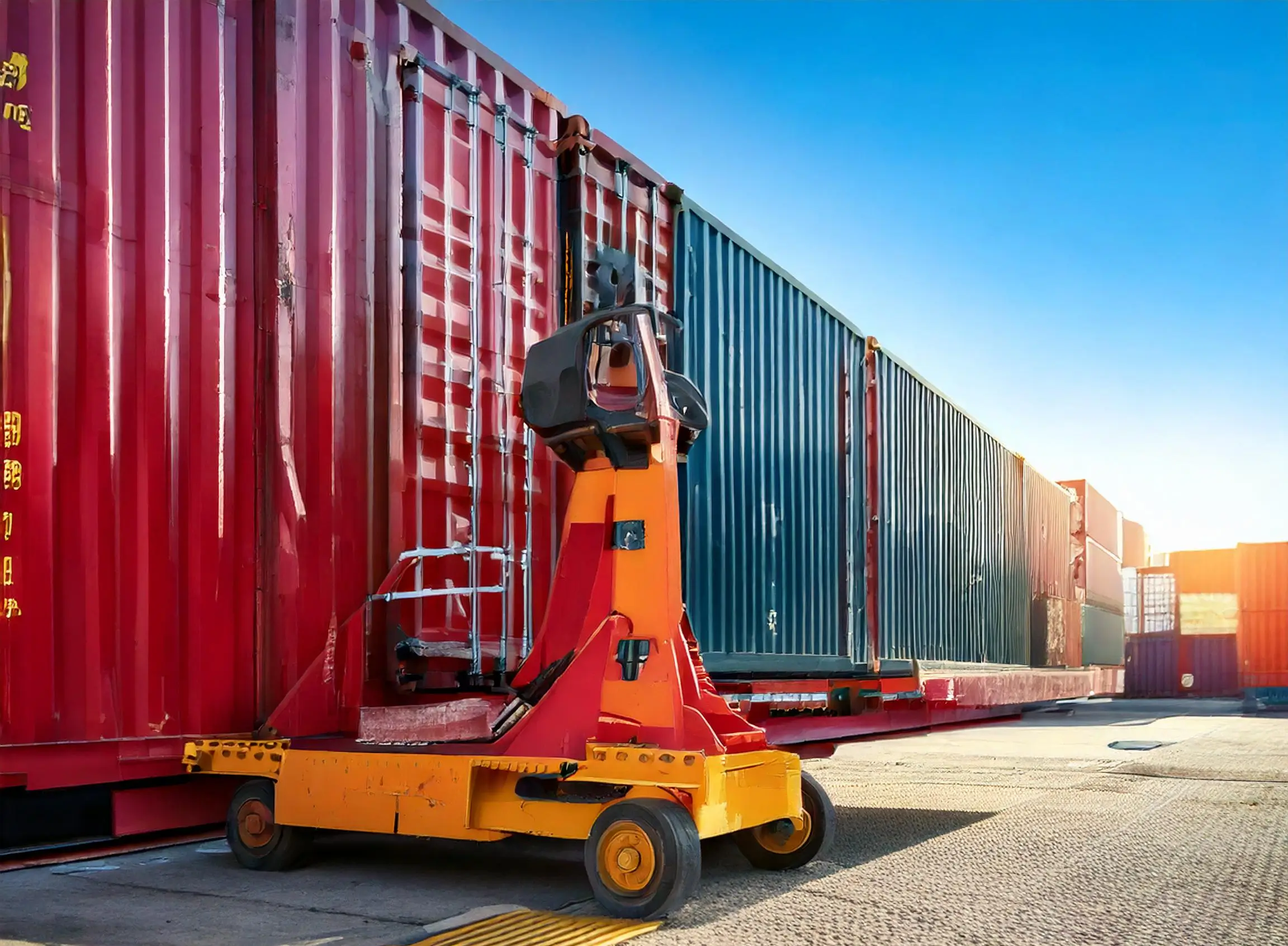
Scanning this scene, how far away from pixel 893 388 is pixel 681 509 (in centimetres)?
395

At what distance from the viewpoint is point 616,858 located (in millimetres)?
4676

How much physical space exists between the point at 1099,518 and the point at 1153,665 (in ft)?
46.9

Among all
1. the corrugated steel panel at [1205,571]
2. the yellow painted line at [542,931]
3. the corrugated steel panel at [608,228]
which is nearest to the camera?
the yellow painted line at [542,931]

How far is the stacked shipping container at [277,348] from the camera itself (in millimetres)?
4746

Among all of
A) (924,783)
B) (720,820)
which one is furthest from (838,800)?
(720,820)

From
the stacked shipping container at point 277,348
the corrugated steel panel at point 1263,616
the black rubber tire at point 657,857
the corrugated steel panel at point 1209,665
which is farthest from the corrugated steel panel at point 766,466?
the corrugated steel panel at point 1209,665

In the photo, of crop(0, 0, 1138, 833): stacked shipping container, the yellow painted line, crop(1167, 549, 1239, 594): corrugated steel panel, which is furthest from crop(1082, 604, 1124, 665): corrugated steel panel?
the yellow painted line

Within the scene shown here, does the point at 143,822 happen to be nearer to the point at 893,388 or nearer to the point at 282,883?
the point at 282,883

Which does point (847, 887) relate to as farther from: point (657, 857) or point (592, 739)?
point (592, 739)

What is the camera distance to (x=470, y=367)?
6398mm

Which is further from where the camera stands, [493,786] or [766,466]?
[766,466]

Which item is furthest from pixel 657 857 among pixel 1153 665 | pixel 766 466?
pixel 1153 665

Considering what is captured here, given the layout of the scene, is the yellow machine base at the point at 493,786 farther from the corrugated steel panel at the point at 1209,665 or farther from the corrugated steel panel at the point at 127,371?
the corrugated steel panel at the point at 1209,665

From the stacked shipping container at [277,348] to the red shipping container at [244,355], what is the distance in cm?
1
